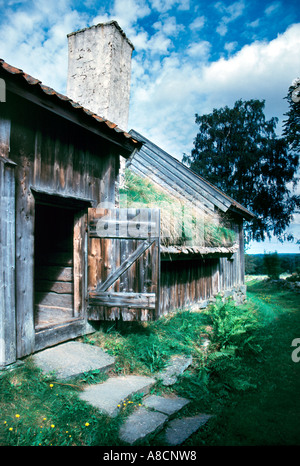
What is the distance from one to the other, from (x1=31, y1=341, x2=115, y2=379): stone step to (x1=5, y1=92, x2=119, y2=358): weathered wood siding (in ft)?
0.75

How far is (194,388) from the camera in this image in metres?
4.41

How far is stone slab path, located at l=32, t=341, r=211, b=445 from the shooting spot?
125 inches

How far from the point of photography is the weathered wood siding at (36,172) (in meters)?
3.83

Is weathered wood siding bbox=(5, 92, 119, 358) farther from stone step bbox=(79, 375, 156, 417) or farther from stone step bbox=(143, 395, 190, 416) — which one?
stone step bbox=(143, 395, 190, 416)

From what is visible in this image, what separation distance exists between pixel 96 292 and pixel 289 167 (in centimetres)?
1848

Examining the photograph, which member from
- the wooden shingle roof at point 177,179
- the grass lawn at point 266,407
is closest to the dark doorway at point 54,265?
the grass lawn at point 266,407

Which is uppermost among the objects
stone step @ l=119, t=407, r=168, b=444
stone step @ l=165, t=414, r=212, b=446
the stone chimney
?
the stone chimney

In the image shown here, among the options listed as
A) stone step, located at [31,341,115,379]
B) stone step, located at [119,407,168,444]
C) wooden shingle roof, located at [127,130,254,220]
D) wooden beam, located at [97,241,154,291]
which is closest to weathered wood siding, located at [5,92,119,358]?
stone step, located at [31,341,115,379]

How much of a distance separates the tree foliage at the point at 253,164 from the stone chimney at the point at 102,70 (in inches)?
508

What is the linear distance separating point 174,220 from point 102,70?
14.5 ft

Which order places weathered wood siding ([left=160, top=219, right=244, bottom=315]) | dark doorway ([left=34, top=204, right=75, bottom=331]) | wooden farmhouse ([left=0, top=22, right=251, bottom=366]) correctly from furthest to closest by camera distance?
weathered wood siding ([left=160, top=219, right=244, bottom=315]), dark doorway ([left=34, top=204, right=75, bottom=331]), wooden farmhouse ([left=0, top=22, right=251, bottom=366])

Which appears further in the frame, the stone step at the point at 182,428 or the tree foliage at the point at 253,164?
the tree foliage at the point at 253,164

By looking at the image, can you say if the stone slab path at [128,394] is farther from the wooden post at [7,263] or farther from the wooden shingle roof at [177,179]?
the wooden shingle roof at [177,179]
